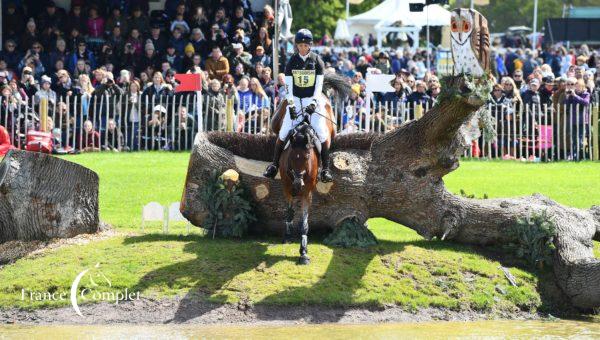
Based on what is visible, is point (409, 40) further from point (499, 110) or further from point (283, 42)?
point (499, 110)

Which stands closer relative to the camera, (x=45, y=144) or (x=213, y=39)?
(x=45, y=144)

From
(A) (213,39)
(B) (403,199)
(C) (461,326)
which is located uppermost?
(A) (213,39)

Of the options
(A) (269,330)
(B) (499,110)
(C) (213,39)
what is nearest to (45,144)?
(C) (213,39)

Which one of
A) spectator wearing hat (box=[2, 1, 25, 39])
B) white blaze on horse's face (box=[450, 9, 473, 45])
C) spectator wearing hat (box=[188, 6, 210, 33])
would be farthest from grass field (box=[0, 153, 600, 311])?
spectator wearing hat (box=[2, 1, 25, 39])

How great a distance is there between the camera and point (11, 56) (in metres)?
32.8

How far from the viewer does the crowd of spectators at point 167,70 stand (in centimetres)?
2914

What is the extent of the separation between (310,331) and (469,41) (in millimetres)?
4004

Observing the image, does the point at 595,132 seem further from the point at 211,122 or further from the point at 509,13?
the point at 509,13

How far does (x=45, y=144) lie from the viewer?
27.4 m

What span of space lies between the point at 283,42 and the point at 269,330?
74.9 ft

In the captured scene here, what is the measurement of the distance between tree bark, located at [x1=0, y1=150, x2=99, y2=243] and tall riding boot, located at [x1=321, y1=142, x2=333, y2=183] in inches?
129

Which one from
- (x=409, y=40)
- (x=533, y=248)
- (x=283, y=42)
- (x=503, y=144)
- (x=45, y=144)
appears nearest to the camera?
(x=533, y=248)

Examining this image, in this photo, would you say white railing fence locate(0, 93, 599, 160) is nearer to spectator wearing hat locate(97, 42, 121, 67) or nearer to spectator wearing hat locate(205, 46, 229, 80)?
spectator wearing hat locate(205, 46, 229, 80)

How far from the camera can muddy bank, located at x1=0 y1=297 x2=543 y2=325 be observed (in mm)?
14734
